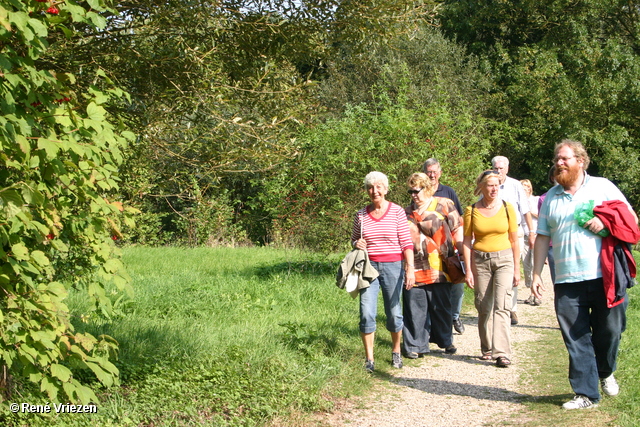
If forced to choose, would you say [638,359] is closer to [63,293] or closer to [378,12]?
[378,12]

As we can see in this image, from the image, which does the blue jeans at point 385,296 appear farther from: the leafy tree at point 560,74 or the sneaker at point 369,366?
the leafy tree at point 560,74

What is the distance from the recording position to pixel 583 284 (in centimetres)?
547

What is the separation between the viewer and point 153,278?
11.4 meters

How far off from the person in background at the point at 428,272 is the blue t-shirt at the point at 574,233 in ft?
6.16

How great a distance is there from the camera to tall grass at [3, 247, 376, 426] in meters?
5.29

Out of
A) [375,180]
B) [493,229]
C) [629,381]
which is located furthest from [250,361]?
[629,381]

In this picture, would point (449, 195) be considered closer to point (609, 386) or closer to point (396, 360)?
point (396, 360)

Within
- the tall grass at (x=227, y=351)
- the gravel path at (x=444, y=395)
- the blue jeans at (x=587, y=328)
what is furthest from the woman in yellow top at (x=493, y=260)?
the blue jeans at (x=587, y=328)

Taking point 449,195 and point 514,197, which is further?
point 514,197

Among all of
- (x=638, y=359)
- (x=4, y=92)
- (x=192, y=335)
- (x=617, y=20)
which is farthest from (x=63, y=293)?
(x=617, y=20)

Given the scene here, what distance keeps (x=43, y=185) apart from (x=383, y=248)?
3.73 m

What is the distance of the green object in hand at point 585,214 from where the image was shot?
538 cm

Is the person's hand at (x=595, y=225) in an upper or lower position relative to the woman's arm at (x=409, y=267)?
upper

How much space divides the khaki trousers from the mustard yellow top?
7 centimetres
